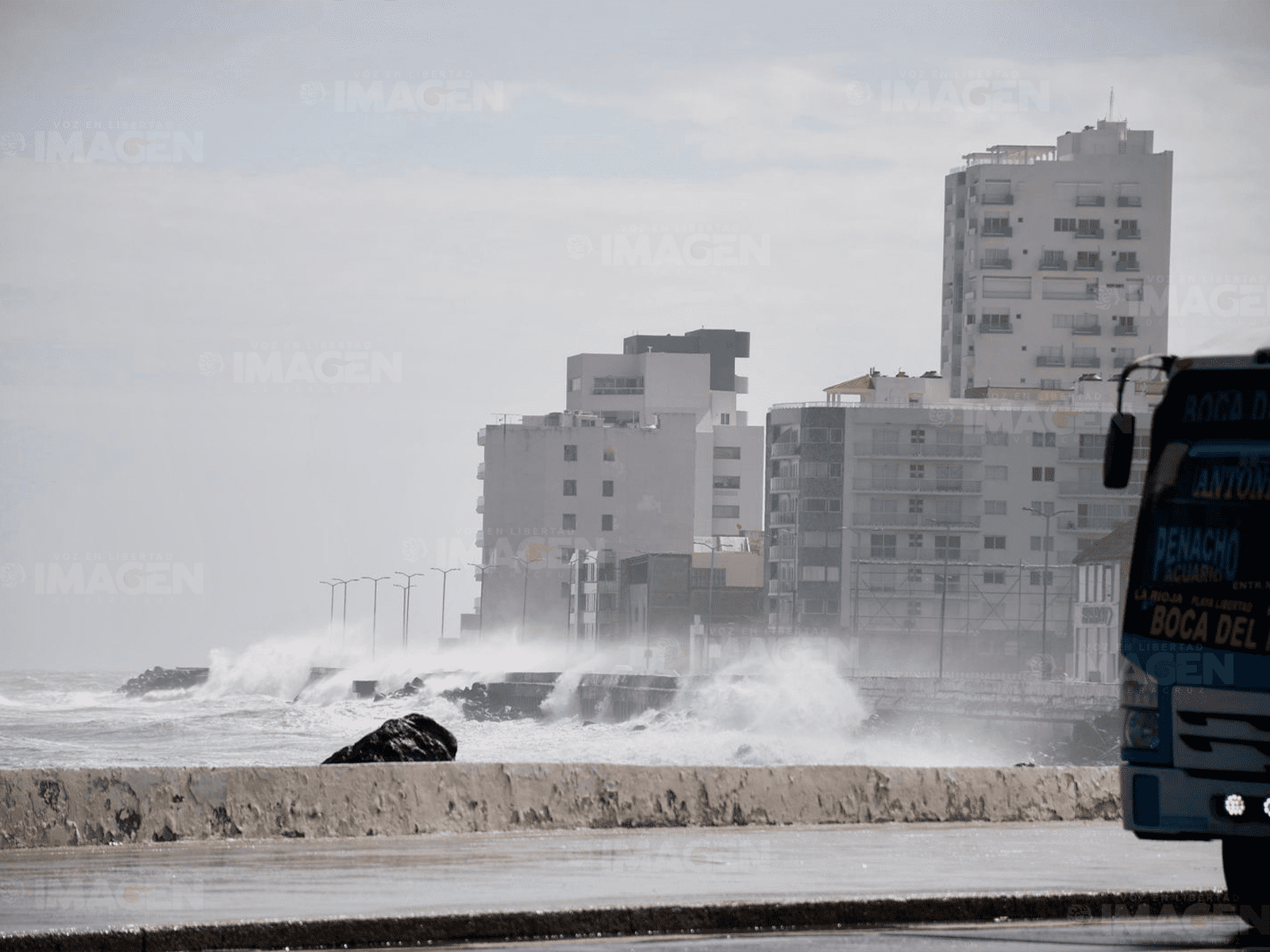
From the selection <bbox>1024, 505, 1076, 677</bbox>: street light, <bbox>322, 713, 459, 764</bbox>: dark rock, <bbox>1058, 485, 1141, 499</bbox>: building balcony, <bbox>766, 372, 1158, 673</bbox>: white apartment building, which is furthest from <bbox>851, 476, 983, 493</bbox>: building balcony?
<bbox>322, 713, 459, 764</bbox>: dark rock

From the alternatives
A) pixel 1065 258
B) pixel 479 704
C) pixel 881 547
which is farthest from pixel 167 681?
pixel 1065 258

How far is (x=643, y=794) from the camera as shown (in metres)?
13.3

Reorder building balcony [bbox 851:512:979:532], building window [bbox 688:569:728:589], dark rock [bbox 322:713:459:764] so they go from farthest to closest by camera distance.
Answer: building window [bbox 688:569:728:589] → building balcony [bbox 851:512:979:532] → dark rock [bbox 322:713:459:764]

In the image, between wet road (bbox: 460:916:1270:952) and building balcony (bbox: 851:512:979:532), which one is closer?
wet road (bbox: 460:916:1270:952)

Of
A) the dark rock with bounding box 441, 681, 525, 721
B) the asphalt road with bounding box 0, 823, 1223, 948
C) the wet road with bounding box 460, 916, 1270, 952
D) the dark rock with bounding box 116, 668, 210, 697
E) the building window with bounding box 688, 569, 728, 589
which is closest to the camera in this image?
the wet road with bounding box 460, 916, 1270, 952

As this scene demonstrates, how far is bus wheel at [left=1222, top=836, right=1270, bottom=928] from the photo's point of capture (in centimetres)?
993

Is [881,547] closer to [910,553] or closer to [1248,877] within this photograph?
[910,553]

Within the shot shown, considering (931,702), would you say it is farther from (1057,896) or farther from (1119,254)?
(1057,896)

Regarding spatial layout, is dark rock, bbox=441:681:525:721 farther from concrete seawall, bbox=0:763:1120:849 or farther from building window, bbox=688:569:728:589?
concrete seawall, bbox=0:763:1120:849

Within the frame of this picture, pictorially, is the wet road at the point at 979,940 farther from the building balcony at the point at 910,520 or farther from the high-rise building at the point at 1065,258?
the high-rise building at the point at 1065,258

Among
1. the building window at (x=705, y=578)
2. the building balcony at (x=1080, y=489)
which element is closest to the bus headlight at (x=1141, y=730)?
the building balcony at (x=1080, y=489)

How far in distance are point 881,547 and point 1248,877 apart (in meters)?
118

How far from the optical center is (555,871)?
1069cm

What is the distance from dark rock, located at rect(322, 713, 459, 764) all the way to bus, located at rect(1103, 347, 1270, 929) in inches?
241
